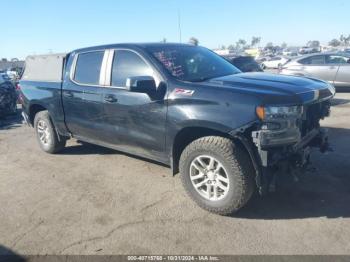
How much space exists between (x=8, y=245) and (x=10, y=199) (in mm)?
1280

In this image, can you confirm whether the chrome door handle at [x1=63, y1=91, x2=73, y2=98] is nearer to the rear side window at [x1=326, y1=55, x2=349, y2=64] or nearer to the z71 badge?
the z71 badge

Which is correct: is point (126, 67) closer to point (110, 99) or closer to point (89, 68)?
point (110, 99)

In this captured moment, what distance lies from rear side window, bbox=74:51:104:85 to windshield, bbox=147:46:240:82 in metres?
0.96

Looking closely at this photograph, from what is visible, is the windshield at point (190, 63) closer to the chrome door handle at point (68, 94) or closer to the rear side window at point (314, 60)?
the chrome door handle at point (68, 94)

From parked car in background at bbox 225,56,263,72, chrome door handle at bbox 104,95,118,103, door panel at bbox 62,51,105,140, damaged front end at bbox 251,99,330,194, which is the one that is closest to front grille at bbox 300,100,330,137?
damaged front end at bbox 251,99,330,194

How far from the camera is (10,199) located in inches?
185

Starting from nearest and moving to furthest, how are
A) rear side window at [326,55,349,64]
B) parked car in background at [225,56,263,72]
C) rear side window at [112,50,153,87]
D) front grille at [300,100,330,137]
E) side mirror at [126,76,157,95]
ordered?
front grille at [300,100,330,137]
side mirror at [126,76,157,95]
rear side window at [112,50,153,87]
rear side window at [326,55,349,64]
parked car in background at [225,56,263,72]

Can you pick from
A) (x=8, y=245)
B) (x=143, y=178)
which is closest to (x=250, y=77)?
(x=143, y=178)

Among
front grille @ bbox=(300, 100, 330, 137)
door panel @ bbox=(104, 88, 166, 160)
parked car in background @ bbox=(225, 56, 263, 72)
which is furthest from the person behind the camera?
→ parked car in background @ bbox=(225, 56, 263, 72)

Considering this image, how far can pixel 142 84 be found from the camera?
4.11 metres

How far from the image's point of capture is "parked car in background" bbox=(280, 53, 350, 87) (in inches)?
474

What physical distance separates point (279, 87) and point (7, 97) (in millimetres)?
9435

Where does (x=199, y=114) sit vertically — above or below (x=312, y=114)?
above

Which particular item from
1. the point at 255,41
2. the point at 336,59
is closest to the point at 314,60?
the point at 336,59
